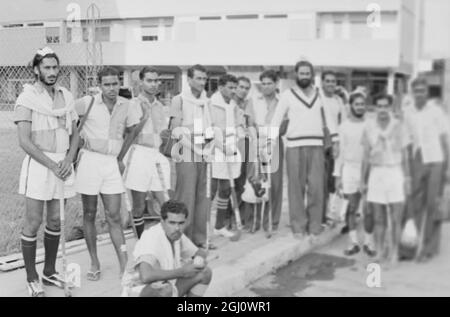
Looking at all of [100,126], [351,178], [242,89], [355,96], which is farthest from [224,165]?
[355,96]

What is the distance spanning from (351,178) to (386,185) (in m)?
0.26

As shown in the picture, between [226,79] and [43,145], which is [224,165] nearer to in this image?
[226,79]

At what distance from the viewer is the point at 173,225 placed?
8.23 feet

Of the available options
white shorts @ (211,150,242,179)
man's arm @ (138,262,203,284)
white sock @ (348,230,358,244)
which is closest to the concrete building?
white shorts @ (211,150,242,179)

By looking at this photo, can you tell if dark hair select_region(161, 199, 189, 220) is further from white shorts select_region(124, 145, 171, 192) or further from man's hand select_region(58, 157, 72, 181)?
white shorts select_region(124, 145, 171, 192)

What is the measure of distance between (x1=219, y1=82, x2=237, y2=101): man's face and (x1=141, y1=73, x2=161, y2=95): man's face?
1.51ft

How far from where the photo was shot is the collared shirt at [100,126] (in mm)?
2828

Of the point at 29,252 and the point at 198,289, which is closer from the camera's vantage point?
the point at 198,289

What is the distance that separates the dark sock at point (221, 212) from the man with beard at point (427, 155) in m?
1.57

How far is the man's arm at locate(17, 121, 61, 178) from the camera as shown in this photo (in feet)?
8.47

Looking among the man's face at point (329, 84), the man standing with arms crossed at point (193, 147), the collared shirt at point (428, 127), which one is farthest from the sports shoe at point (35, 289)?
the collared shirt at point (428, 127)

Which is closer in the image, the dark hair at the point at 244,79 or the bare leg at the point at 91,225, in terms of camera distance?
the bare leg at the point at 91,225

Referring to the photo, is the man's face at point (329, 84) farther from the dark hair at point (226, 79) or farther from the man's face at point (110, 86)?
the man's face at point (110, 86)

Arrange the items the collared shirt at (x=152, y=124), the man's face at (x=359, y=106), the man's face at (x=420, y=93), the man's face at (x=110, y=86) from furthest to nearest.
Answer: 1. the collared shirt at (x=152, y=124)
2. the man's face at (x=110, y=86)
3. the man's face at (x=359, y=106)
4. the man's face at (x=420, y=93)
